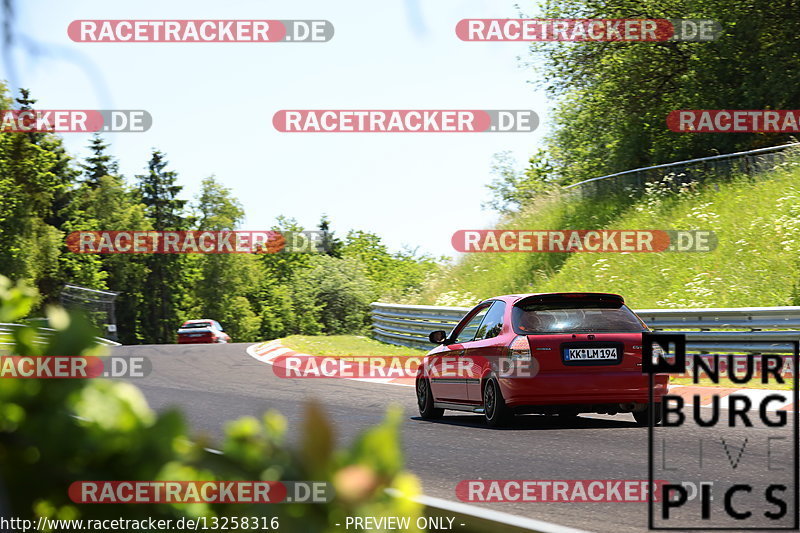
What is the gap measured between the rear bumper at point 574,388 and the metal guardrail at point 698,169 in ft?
52.5

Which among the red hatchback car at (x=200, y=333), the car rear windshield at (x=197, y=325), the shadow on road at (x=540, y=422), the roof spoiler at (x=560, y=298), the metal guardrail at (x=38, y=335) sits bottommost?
the red hatchback car at (x=200, y=333)

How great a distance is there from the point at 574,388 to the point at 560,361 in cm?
30

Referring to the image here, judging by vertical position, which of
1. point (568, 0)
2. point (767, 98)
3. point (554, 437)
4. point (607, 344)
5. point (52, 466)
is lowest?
point (554, 437)

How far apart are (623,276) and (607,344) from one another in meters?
15.1

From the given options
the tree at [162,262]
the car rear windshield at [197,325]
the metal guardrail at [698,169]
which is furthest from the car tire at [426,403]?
the tree at [162,262]

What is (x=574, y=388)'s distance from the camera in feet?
34.8

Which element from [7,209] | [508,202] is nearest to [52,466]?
[508,202]

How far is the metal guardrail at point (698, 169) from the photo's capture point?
2544cm

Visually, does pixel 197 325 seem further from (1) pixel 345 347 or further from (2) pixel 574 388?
(2) pixel 574 388

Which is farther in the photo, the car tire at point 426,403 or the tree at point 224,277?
the tree at point 224,277

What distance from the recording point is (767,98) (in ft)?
95.2

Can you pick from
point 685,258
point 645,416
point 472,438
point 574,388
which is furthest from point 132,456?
point 685,258

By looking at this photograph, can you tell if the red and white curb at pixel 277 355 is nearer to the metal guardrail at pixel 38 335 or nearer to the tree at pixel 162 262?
the metal guardrail at pixel 38 335

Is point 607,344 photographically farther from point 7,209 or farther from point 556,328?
point 7,209
